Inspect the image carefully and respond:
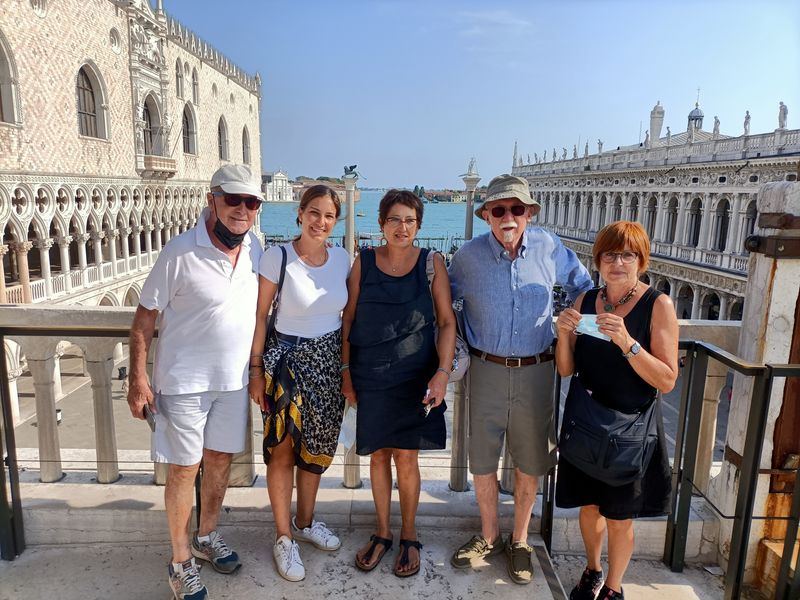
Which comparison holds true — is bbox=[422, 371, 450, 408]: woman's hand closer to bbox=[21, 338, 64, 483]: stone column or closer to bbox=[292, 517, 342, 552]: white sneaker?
bbox=[292, 517, 342, 552]: white sneaker

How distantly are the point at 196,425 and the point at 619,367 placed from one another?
5.23 ft

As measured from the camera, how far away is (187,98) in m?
26.4

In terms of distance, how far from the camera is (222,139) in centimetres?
3269

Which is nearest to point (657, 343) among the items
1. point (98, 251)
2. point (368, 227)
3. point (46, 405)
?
point (46, 405)

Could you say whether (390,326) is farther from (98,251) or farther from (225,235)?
(98,251)

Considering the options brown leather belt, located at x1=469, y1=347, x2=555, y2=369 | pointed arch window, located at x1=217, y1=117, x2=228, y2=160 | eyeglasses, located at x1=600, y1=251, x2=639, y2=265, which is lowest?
brown leather belt, located at x1=469, y1=347, x2=555, y2=369

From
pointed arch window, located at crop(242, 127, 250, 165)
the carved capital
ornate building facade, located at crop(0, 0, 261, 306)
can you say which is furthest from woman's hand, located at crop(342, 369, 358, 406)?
pointed arch window, located at crop(242, 127, 250, 165)

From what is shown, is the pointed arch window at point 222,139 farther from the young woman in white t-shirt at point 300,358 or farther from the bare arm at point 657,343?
the bare arm at point 657,343

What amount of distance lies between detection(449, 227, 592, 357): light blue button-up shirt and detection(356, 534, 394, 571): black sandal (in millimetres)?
932

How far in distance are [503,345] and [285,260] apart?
3.10 ft

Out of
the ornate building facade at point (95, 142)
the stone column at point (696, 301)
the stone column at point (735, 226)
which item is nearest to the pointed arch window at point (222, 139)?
the ornate building facade at point (95, 142)

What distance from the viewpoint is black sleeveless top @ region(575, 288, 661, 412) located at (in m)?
1.97

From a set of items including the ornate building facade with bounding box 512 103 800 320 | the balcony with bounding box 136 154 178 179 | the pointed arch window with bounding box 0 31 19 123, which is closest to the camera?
the pointed arch window with bounding box 0 31 19 123

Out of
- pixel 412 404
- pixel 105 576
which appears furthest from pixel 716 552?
pixel 105 576
